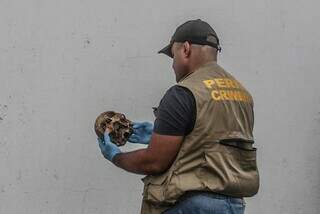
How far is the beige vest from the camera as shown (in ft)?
8.37

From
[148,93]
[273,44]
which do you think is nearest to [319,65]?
[273,44]

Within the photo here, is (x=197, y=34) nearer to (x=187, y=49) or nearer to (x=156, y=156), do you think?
(x=187, y=49)

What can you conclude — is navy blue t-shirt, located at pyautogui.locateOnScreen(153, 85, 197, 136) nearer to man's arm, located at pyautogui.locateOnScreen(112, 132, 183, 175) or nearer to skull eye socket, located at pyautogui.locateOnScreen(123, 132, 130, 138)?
man's arm, located at pyautogui.locateOnScreen(112, 132, 183, 175)

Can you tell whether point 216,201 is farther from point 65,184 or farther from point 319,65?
point 319,65

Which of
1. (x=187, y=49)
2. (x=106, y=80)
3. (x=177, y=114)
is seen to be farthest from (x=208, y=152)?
(x=106, y=80)

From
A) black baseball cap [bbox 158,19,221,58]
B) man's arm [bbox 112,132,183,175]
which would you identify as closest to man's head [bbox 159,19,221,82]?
black baseball cap [bbox 158,19,221,58]

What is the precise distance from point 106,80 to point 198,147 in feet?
2.90

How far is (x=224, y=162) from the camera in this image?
8.50 ft

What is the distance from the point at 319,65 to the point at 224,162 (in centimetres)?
160

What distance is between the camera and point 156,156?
8.39 ft

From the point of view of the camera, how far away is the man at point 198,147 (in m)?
2.54

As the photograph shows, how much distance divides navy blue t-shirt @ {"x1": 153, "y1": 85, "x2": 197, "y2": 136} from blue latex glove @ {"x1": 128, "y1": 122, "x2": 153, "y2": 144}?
51cm

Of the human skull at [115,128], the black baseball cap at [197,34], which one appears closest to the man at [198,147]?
the black baseball cap at [197,34]

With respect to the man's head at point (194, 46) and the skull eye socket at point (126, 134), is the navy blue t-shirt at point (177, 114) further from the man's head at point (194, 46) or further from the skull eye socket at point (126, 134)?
the skull eye socket at point (126, 134)
